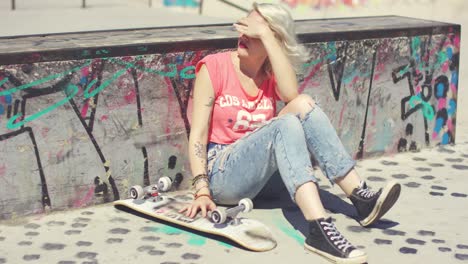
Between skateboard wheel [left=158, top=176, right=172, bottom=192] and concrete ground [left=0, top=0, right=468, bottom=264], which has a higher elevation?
skateboard wheel [left=158, top=176, right=172, bottom=192]

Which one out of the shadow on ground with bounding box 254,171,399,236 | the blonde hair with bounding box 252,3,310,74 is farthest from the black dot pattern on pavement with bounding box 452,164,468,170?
the blonde hair with bounding box 252,3,310,74

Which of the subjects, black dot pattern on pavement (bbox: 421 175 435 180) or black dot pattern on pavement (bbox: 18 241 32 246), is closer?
black dot pattern on pavement (bbox: 18 241 32 246)

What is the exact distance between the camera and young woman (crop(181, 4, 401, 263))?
4.19m

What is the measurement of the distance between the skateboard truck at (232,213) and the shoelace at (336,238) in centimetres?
49

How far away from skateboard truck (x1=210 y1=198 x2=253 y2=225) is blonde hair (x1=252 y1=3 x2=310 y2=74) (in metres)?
0.82

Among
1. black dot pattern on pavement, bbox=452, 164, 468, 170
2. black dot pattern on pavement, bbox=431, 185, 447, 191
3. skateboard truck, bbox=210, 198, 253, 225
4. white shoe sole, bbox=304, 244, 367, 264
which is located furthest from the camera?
black dot pattern on pavement, bbox=452, 164, 468, 170

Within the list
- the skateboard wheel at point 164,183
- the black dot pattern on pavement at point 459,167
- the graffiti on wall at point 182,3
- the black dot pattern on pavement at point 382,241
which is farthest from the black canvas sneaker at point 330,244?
the graffiti on wall at point 182,3

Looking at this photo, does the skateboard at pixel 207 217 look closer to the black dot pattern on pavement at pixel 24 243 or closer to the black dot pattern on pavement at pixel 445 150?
the black dot pattern on pavement at pixel 24 243

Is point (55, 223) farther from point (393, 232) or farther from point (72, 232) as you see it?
point (393, 232)

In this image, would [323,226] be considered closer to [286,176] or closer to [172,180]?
[286,176]

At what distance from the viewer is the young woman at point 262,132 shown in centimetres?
419

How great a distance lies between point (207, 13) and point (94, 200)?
25.8 feet

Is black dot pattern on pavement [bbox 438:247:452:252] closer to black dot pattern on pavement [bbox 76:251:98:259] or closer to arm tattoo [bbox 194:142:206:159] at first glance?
arm tattoo [bbox 194:142:206:159]

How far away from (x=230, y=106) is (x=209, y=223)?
666 millimetres
